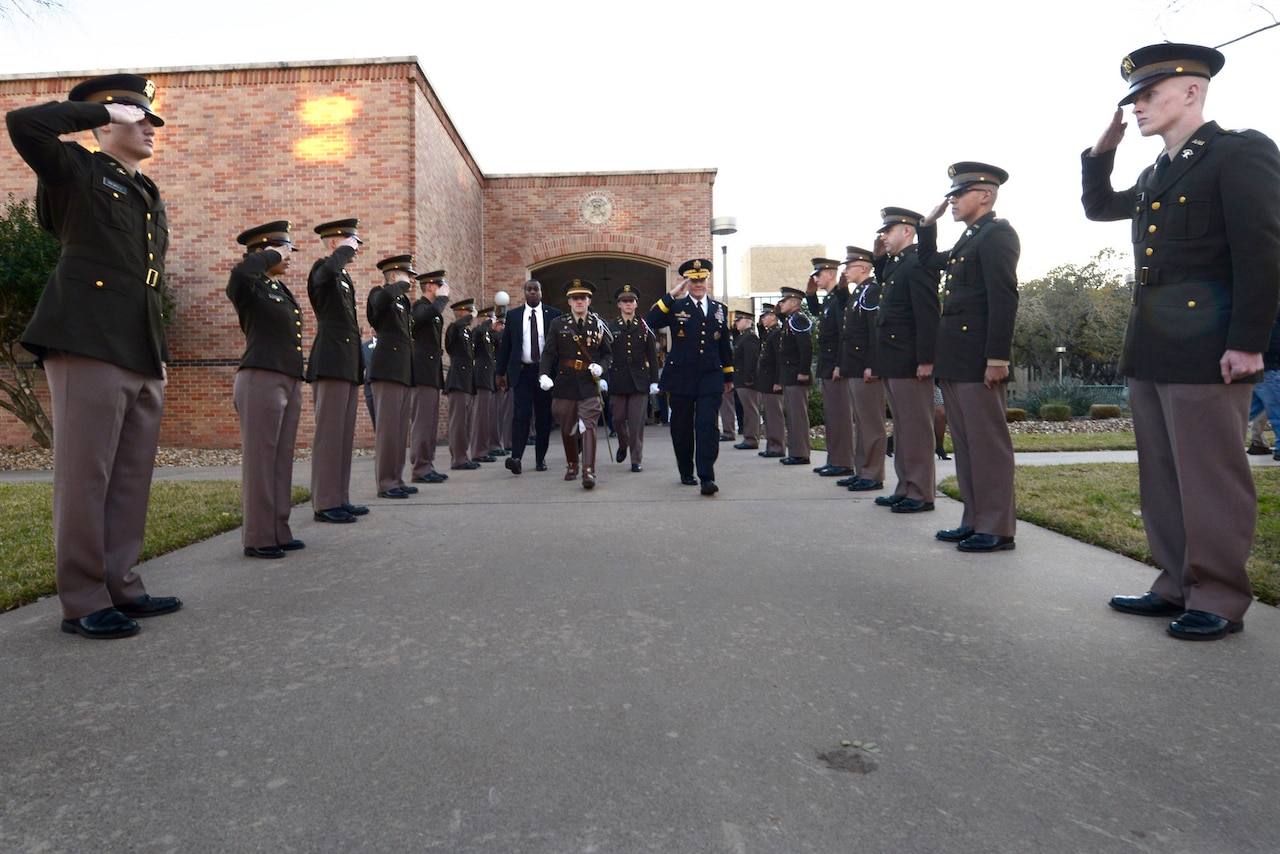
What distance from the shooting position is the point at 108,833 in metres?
1.75

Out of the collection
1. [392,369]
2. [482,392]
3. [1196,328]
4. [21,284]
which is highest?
[21,284]

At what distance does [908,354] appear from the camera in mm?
6449

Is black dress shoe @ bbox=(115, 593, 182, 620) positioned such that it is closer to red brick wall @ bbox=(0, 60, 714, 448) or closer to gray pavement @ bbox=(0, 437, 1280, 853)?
gray pavement @ bbox=(0, 437, 1280, 853)

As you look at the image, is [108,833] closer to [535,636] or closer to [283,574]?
[535,636]

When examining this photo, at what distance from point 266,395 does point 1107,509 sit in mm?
5732

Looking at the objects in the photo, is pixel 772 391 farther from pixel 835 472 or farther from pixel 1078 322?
pixel 1078 322

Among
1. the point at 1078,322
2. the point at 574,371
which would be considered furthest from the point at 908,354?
the point at 1078,322

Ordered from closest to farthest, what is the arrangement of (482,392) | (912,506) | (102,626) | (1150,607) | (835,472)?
1. (102,626)
2. (1150,607)
3. (912,506)
4. (835,472)
5. (482,392)

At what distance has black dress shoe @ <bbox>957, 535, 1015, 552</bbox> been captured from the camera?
15.4 feet

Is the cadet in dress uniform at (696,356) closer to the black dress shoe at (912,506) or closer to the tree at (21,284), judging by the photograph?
the black dress shoe at (912,506)

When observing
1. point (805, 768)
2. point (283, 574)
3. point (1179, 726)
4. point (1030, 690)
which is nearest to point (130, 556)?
point (283, 574)

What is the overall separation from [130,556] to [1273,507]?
279 inches

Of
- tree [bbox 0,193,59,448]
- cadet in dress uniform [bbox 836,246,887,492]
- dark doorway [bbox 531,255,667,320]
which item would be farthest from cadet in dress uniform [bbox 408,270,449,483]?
dark doorway [bbox 531,255,667,320]

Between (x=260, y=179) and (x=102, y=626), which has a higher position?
(x=260, y=179)
